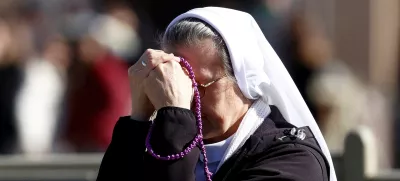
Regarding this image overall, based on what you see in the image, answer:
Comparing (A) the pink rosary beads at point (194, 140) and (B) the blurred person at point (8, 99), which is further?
(B) the blurred person at point (8, 99)

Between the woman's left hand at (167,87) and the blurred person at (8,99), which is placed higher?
the woman's left hand at (167,87)

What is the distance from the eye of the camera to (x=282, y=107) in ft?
12.1

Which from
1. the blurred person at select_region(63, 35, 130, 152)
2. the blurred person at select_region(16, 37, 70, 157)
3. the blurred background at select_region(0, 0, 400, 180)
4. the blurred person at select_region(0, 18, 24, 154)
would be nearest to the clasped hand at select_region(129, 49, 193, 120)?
the blurred background at select_region(0, 0, 400, 180)

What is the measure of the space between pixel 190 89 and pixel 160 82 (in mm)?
103

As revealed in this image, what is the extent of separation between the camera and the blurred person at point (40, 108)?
8789mm

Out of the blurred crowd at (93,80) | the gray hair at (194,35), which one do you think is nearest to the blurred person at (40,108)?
the blurred crowd at (93,80)

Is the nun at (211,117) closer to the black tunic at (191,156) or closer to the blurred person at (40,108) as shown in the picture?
the black tunic at (191,156)

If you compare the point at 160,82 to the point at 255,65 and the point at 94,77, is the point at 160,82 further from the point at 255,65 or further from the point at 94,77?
the point at 94,77

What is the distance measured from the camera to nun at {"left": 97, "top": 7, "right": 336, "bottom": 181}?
10.8ft

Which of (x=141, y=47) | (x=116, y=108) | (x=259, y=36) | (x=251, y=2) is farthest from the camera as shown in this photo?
(x=251, y=2)

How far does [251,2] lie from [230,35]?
7144mm

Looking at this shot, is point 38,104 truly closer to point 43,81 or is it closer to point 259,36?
point 43,81

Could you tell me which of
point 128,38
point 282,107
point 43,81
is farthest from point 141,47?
point 282,107

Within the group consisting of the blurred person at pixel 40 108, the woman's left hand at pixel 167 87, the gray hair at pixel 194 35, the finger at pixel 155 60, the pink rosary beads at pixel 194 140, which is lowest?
the blurred person at pixel 40 108
